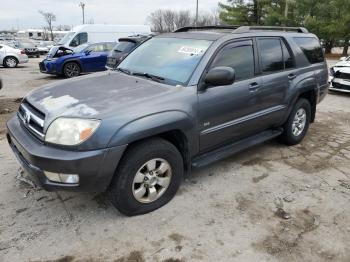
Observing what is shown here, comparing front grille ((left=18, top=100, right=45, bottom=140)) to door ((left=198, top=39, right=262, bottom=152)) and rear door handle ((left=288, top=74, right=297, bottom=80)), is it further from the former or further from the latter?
rear door handle ((left=288, top=74, right=297, bottom=80))

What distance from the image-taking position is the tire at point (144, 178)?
3160mm

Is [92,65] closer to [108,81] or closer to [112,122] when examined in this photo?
[108,81]

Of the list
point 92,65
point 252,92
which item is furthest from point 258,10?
point 252,92

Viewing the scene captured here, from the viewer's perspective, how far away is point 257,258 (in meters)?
2.88

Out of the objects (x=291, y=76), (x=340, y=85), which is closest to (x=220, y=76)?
(x=291, y=76)

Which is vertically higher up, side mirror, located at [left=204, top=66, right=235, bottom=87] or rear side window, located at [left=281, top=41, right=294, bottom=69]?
rear side window, located at [left=281, top=41, right=294, bottom=69]

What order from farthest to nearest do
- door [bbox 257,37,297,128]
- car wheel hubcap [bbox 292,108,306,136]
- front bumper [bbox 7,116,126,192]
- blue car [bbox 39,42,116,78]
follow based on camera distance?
blue car [bbox 39,42,116,78] < car wheel hubcap [bbox 292,108,306,136] < door [bbox 257,37,297,128] < front bumper [bbox 7,116,126,192]

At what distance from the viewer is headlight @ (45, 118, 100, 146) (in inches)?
114

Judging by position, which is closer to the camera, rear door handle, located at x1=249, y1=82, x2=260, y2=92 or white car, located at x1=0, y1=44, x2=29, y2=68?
rear door handle, located at x1=249, y1=82, x2=260, y2=92

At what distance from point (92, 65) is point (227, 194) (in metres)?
10.9

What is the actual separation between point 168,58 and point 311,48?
8.73 ft

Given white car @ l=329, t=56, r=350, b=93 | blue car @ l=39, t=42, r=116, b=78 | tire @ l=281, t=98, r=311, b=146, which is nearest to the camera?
tire @ l=281, t=98, r=311, b=146

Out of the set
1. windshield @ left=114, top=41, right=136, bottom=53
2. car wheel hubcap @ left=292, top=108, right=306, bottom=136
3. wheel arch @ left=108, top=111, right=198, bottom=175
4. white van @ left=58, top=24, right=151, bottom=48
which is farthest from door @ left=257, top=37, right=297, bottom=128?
white van @ left=58, top=24, right=151, bottom=48

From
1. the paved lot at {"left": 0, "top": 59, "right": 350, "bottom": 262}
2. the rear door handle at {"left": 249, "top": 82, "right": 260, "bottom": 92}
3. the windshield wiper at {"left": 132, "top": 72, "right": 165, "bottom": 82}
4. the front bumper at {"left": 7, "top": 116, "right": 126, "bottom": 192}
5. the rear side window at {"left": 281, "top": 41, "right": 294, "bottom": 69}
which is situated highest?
the rear side window at {"left": 281, "top": 41, "right": 294, "bottom": 69}
